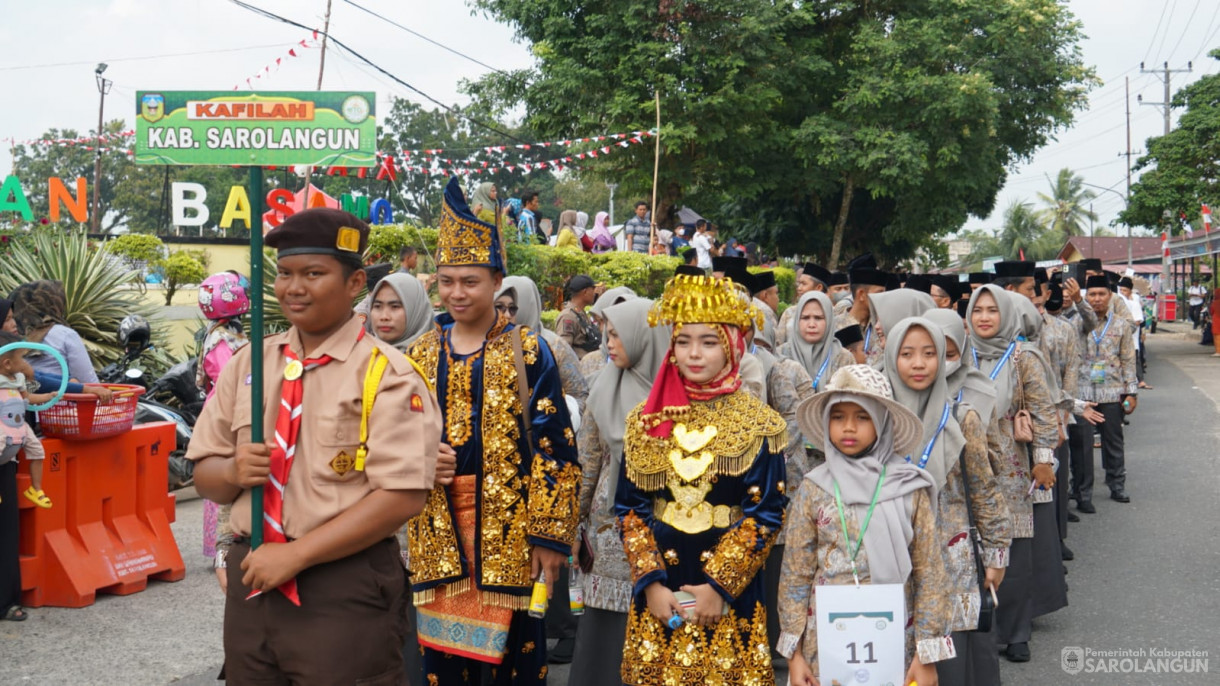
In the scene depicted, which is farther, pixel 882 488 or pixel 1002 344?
pixel 1002 344

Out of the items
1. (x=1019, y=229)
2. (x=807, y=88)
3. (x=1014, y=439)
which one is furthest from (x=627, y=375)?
(x=1019, y=229)

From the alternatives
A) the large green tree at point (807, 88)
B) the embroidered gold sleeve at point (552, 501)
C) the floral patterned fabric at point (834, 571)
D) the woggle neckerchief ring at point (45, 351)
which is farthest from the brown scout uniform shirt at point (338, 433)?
the large green tree at point (807, 88)

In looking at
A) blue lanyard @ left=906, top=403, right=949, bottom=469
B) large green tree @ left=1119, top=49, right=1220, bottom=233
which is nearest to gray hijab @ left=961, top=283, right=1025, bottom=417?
blue lanyard @ left=906, top=403, right=949, bottom=469

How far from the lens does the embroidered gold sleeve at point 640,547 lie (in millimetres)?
3977

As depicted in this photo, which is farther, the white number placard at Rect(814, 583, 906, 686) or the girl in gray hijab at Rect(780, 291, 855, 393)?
the girl in gray hijab at Rect(780, 291, 855, 393)

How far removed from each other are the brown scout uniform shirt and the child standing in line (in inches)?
61.8

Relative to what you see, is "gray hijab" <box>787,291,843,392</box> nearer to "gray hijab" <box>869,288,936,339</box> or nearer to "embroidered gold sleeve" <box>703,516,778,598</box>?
"gray hijab" <box>869,288,936,339</box>

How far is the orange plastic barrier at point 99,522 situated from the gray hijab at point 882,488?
4923mm

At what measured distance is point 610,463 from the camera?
16.3ft

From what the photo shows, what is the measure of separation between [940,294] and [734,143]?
19.6m

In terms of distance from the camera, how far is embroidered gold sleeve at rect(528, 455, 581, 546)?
4.06 metres

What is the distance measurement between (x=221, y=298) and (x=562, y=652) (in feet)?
10.2

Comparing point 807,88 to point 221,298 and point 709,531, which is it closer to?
point 221,298

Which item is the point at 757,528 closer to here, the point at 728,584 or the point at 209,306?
the point at 728,584
